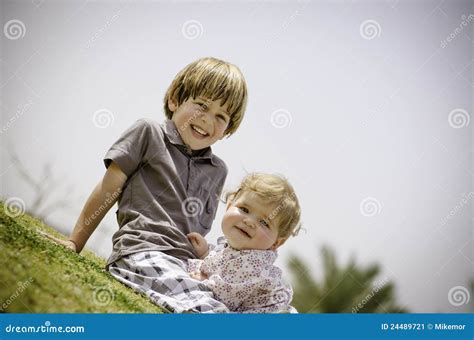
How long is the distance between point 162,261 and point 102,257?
1547 millimetres

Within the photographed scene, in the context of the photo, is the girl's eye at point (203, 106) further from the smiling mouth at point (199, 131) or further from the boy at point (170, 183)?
the smiling mouth at point (199, 131)

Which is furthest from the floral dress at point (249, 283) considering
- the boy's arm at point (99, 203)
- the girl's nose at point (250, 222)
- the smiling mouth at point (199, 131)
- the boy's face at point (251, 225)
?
the smiling mouth at point (199, 131)

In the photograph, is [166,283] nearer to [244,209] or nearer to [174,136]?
[244,209]

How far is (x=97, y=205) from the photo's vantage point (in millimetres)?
3926

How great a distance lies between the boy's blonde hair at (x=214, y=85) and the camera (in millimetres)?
4215

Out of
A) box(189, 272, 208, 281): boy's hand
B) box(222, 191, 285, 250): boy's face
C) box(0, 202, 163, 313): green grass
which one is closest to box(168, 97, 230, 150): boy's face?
box(222, 191, 285, 250): boy's face

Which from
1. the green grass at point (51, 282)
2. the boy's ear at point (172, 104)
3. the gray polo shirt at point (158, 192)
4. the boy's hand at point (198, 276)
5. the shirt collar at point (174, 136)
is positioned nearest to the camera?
the green grass at point (51, 282)

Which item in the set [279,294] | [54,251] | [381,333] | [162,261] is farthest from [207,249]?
[381,333]

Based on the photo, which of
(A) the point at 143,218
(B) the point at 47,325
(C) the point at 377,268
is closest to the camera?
(B) the point at 47,325

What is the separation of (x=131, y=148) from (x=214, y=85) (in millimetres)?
814

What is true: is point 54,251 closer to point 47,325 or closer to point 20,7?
point 47,325

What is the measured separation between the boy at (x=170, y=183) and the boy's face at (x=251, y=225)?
406mm

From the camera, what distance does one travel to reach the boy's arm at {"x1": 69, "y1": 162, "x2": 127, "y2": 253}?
3926 mm

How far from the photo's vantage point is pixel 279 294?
3.52 metres
